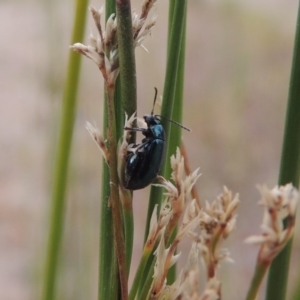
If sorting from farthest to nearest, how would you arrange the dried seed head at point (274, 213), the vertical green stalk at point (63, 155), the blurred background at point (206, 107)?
the blurred background at point (206, 107)
the vertical green stalk at point (63, 155)
the dried seed head at point (274, 213)

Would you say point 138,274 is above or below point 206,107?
below

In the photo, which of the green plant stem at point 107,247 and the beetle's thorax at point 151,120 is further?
the beetle's thorax at point 151,120

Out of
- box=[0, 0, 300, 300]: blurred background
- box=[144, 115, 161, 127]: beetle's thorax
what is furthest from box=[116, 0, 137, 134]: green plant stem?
box=[0, 0, 300, 300]: blurred background

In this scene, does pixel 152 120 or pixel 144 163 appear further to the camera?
pixel 152 120

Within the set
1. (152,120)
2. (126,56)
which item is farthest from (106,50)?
(152,120)

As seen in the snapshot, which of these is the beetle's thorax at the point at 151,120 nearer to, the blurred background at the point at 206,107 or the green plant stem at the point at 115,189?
the green plant stem at the point at 115,189

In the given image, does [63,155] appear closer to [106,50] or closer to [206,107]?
[106,50]

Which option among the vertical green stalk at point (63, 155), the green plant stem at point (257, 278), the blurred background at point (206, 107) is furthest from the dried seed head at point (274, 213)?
the blurred background at point (206, 107)

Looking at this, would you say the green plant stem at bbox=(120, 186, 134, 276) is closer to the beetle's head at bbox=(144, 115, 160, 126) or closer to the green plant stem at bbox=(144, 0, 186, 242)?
the green plant stem at bbox=(144, 0, 186, 242)
